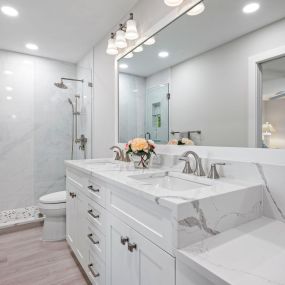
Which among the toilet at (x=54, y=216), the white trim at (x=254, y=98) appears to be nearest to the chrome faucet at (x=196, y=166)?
the white trim at (x=254, y=98)

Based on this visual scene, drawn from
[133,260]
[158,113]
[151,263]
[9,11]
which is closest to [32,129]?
→ [9,11]

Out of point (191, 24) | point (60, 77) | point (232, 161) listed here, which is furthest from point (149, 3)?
point (60, 77)

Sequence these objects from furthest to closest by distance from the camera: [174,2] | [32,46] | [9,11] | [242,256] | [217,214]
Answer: [32,46] < [9,11] < [174,2] < [217,214] < [242,256]

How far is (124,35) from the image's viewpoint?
1.95m

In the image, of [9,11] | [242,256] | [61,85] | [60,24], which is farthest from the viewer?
[61,85]

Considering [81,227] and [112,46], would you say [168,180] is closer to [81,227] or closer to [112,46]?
[81,227]

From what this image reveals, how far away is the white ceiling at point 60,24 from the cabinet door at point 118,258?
1.89 m

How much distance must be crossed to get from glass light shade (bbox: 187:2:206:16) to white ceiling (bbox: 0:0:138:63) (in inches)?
30.1

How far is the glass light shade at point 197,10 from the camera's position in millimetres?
1305

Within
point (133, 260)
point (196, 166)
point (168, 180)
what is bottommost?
point (133, 260)

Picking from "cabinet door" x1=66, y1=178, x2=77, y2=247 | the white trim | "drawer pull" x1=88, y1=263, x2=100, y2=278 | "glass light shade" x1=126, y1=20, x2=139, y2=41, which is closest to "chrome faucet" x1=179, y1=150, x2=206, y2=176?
the white trim

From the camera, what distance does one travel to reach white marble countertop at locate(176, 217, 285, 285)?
0.55m

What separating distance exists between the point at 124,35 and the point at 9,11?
1.16 m

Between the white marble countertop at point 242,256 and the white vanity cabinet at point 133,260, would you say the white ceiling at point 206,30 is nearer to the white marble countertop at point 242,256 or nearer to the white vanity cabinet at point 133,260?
the white marble countertop at point 242,256
